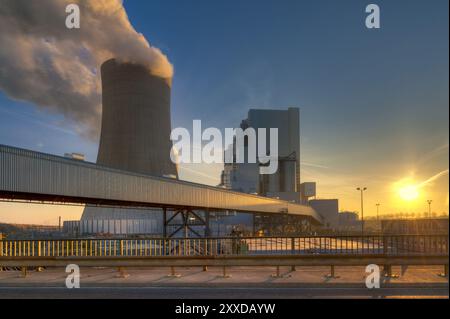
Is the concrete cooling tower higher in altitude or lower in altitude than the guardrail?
higher

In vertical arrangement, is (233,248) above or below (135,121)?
below

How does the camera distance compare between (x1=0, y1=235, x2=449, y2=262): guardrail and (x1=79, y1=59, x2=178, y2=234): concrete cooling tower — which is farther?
(x1=79, y1=59, x2=178, y2=234): concrete cooling tower

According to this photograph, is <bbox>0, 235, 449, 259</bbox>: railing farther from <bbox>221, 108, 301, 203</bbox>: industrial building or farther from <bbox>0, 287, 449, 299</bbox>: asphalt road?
<bbox>221, 108, 301, 203</bbox>: industrial building

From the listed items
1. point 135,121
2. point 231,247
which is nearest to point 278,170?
point 135,121

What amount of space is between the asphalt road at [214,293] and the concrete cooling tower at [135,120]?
30.1 m

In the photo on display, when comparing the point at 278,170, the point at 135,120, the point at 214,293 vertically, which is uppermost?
the point at 135,120

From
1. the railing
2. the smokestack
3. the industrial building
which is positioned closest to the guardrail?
the railing

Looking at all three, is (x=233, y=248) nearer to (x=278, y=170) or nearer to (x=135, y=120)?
(x=135, y=120)

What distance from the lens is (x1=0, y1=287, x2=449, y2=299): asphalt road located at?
723cm

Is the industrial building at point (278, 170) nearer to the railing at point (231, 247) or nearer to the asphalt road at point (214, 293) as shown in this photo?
the railing at point (231, 247)

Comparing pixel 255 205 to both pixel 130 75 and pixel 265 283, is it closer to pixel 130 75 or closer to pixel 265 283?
pixel 130 75

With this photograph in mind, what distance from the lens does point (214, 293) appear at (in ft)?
24.8

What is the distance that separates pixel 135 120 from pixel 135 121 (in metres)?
0.11

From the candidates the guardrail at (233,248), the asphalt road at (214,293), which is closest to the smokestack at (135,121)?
the guardrail at (233,248)
